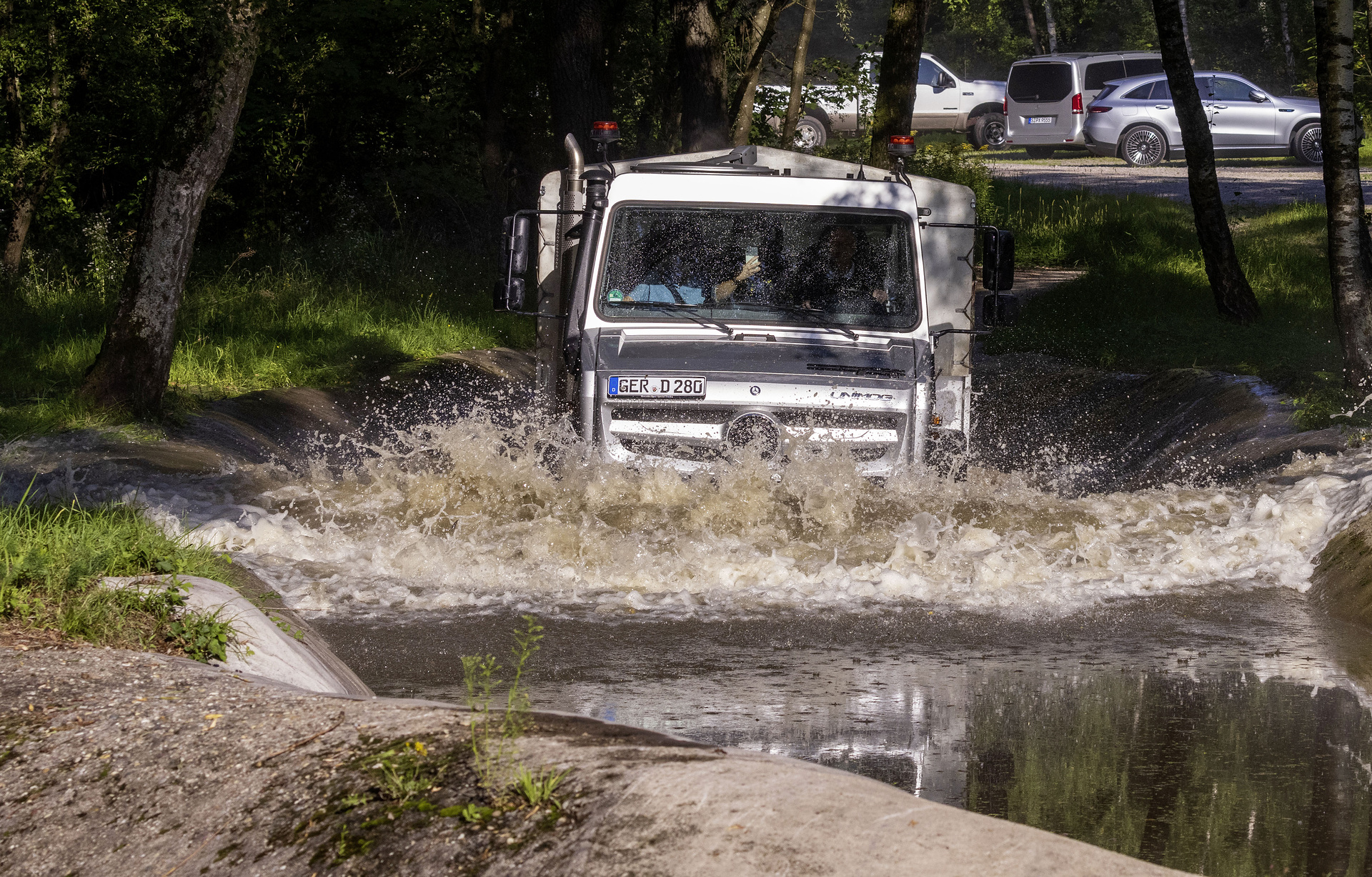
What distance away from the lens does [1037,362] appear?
54.0 ft

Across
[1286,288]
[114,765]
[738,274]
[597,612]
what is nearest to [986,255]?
[738,274]

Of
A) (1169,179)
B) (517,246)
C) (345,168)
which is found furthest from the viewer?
(1169,179)

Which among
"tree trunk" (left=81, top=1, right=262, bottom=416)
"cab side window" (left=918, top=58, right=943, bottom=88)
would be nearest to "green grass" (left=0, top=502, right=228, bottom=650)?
"tree trunk" (left=81, top=1, right=262, bottom=416)

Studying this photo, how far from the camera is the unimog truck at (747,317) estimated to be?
7.89 meters

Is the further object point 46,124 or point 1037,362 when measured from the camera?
point 46,124

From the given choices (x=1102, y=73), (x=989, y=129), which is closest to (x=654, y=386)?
(x=1102, y=73)

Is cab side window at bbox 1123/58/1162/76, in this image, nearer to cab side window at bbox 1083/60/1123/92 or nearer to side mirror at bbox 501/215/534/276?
cab side window at bbox 1083/60/1123/92

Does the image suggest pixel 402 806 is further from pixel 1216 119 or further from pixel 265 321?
pixel 1216 119

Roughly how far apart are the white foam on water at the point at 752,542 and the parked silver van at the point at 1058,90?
979 inches

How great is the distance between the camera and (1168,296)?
1759 centimetres

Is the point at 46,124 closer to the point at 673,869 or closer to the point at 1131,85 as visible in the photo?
the point at 673,869

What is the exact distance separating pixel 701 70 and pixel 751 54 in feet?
13.6

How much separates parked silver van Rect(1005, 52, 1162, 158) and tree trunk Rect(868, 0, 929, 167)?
634 inches

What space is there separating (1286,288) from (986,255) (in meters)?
9.72
